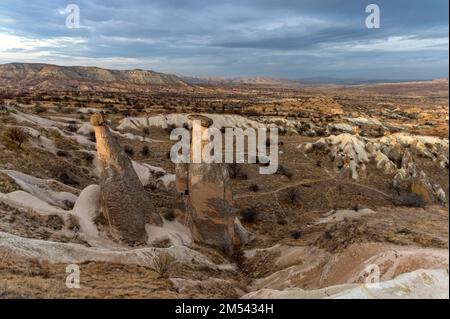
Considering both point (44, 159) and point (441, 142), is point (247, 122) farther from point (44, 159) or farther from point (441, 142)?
point (44, 159)

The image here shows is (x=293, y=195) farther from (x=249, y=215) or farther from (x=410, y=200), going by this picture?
(x=410, y=200)

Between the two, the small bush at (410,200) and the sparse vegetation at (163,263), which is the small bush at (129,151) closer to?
the small bush at (410,200)

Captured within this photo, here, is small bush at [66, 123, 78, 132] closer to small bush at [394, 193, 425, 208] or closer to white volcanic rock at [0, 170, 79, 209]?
white volcanic rock at [0, 170, 79, 209]

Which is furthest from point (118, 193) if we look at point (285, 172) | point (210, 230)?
point (285, 172)

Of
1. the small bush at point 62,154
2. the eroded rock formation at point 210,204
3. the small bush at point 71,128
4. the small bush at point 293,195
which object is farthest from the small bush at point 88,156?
the small bush at point 293,195

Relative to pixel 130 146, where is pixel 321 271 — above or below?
below
